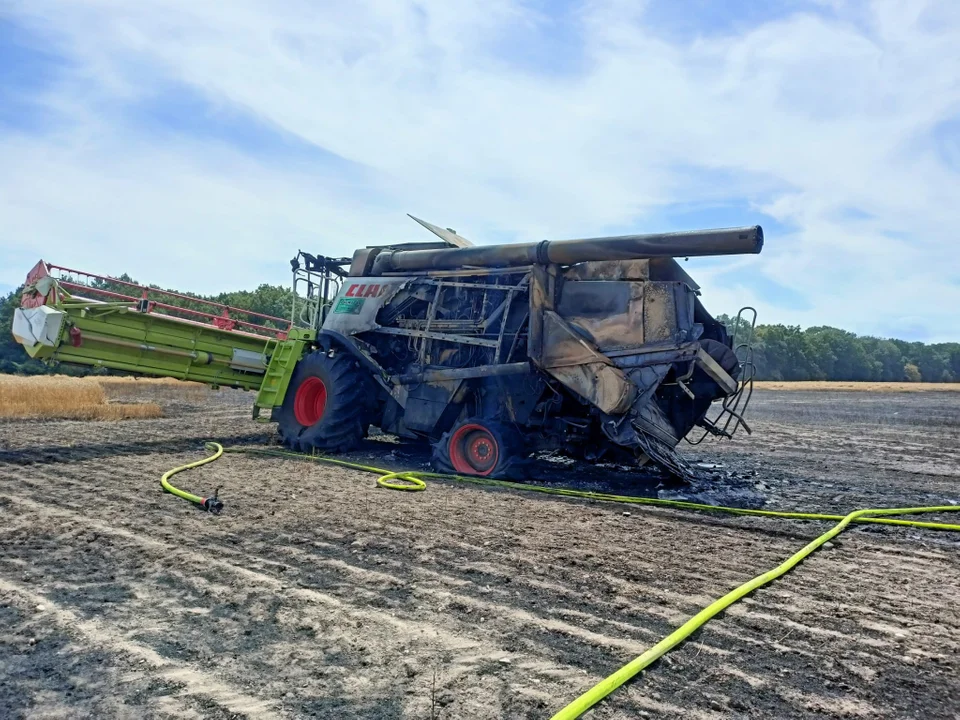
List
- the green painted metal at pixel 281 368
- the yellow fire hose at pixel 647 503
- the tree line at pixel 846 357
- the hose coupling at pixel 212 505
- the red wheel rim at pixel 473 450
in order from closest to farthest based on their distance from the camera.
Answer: the yellow fire hose at pixel 647 503 → the hose coupling at pixel 212 505 → the red wheel rim at pixel 473 450 → the green painted metal at pixel 281 368 → the tree line at pixel 846 357

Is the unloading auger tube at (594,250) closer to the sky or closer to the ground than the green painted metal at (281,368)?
closer to the sky

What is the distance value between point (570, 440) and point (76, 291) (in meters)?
6.63

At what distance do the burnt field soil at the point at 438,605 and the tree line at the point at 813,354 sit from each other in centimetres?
3757

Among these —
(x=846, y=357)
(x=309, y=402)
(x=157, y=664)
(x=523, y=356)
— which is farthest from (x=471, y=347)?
(x=846, y=357)

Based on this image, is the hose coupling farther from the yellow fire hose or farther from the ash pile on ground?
the ash pile on ground

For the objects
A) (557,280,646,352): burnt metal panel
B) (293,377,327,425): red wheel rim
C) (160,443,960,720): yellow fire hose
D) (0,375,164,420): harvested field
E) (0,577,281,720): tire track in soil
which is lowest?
(0,375,164,420): harvested field

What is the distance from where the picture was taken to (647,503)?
258 inches

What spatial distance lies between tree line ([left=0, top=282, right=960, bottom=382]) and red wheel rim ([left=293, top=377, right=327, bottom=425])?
32652 millimetres

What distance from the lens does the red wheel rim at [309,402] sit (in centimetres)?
1009

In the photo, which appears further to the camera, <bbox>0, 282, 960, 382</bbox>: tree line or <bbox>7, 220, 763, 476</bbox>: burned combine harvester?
<bbox>0, 282, 960, 382</bbox>: tree line

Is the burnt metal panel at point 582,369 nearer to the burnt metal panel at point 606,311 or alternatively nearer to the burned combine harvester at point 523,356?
the burned combine harvester at point 523,356

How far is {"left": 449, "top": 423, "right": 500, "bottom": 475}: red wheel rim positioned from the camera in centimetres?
802

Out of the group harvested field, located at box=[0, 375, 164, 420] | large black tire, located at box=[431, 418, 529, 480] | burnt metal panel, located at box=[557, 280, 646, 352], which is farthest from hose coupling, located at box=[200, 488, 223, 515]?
harvested field, located at box=[0, 375, 164, 420]

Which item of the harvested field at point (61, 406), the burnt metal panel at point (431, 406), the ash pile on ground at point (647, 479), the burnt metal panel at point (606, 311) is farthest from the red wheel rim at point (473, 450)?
the harvested field at point (61, 406)
